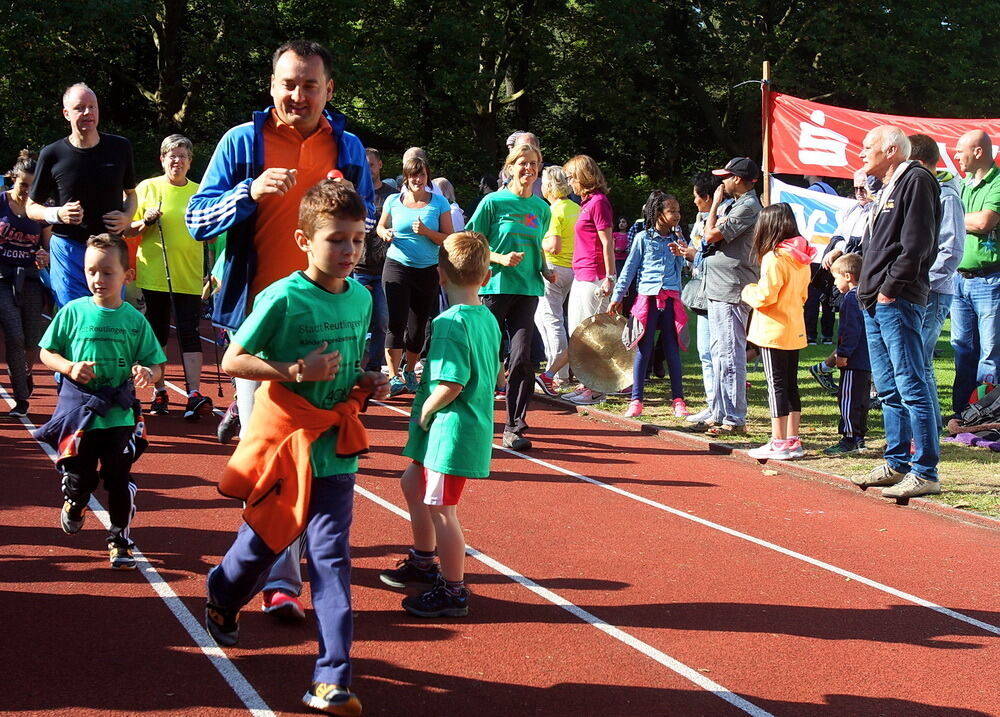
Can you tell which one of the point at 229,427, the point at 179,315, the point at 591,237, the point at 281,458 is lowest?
the point at 229,427

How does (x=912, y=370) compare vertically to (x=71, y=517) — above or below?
above

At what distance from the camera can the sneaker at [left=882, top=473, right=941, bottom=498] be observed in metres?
7.44

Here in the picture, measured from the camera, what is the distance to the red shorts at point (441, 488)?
485 centimetres

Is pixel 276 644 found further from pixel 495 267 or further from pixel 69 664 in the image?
pixel 495 267

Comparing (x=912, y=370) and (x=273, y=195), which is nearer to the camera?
(x=273, y=195)

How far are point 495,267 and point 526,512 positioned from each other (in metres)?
2.41

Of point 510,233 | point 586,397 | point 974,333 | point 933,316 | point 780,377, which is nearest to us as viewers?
point 933,316

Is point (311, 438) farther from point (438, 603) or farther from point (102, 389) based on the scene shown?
point (102, 389)

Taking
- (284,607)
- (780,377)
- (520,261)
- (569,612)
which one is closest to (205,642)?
(284,607)

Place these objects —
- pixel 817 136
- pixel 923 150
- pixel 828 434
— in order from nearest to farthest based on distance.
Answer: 1. pixel 923 150
2. pixel 828 434
3. pixel 817 136

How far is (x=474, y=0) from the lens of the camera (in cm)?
3175

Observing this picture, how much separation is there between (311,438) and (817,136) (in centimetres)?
1121

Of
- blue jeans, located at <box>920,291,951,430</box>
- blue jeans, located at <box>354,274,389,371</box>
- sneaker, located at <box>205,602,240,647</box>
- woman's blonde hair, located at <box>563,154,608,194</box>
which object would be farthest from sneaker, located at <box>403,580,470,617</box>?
blue jeans, located at <box>354,274,389,371</box>

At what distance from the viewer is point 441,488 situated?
4844mm
